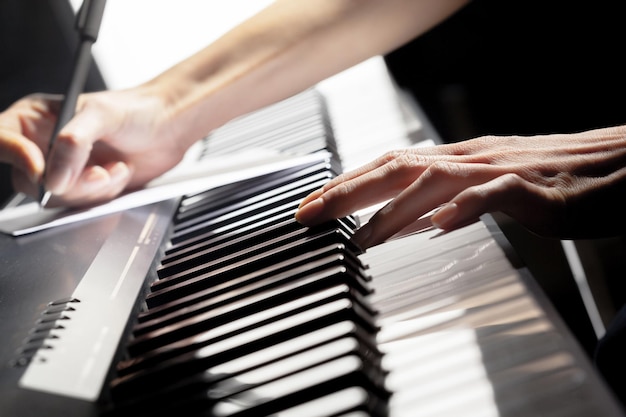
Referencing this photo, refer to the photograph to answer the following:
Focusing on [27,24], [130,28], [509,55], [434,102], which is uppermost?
[27,24]

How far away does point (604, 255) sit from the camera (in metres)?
1.33

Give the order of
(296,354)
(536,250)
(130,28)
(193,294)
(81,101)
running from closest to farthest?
(296,354), (193,294), (81,101), (536,250), (130,28)

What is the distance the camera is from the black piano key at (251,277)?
767mm

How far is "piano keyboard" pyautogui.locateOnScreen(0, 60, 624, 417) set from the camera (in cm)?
55

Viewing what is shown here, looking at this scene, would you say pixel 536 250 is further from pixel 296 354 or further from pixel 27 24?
pixel 27 24

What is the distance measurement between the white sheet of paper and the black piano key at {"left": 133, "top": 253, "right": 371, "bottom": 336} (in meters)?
0.33

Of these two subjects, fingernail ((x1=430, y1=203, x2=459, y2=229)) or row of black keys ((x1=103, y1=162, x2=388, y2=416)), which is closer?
row of black keys ((x1=103, y1=162, x2=388, y2=416))

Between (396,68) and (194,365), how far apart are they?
1.65 m

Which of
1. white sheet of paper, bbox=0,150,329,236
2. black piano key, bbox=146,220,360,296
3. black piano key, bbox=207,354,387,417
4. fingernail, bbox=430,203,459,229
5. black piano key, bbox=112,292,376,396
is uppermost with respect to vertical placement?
fingernail, bbox=430,203,459,229

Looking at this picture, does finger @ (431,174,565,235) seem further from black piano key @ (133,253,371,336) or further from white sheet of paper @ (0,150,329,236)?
white sheet of paper @ (0,150,329,236)

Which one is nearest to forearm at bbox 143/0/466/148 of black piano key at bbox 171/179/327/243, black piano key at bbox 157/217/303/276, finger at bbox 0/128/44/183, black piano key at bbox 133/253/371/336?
finger at bbox 0/128/44/183

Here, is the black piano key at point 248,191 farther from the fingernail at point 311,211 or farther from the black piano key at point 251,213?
the fingernail at point 311,211

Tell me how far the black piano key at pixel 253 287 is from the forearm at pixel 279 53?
2.00 ft

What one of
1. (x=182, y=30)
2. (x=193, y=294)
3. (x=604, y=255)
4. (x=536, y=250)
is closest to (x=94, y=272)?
(x=193, y=294)
